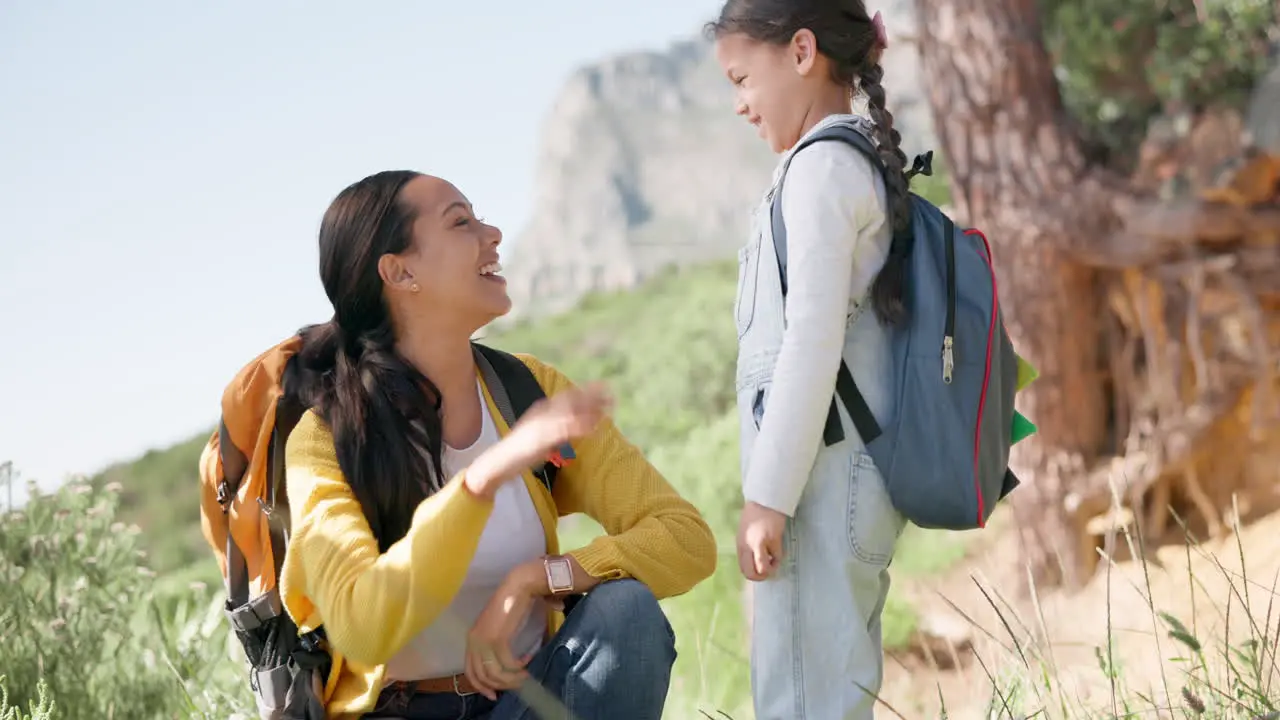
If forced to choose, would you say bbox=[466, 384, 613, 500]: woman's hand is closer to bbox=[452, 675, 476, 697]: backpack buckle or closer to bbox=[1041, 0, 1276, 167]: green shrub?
bbox=[452, 675, 476, 697]: backpack buckle

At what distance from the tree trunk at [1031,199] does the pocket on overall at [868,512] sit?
4.12 m

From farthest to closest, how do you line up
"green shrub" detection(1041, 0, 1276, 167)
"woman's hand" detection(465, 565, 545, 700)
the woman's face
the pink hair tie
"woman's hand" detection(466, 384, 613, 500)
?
"green shrub" detection(1041, 0, 1276, 167), the pink hair tie, the woman's face, "woman's hand" detection(465, 565, 545, 700), "woman's hand" detection(466, 384, 613, 500)

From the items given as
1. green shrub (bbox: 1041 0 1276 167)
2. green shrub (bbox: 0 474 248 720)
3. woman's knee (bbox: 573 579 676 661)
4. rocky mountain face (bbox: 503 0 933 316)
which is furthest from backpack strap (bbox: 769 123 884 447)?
rocky mountain face (bbox: 503 0 933 316)

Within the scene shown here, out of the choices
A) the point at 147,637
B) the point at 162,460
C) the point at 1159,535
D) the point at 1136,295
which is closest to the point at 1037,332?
the point at 1136,295

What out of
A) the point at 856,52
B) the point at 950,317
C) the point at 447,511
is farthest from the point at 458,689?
the point at 856,52

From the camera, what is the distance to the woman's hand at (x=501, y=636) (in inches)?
76.9

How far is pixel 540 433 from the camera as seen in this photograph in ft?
5.65

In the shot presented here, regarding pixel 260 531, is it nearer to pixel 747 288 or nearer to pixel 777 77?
pixel 747 288

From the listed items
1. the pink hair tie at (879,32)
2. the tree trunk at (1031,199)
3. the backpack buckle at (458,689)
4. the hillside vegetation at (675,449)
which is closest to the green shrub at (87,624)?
the hillside vegetation at (675,449)

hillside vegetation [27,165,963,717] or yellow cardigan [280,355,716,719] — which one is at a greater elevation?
yellow cardigan [280,355,716,719]

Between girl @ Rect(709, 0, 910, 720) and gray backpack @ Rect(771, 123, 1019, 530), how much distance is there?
26 millimetres

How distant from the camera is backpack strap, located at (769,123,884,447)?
2.06 m

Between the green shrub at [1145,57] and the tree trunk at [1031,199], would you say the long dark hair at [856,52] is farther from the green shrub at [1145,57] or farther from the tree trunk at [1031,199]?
the green shrub at [1145,57]

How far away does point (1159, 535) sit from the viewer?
6.36m
